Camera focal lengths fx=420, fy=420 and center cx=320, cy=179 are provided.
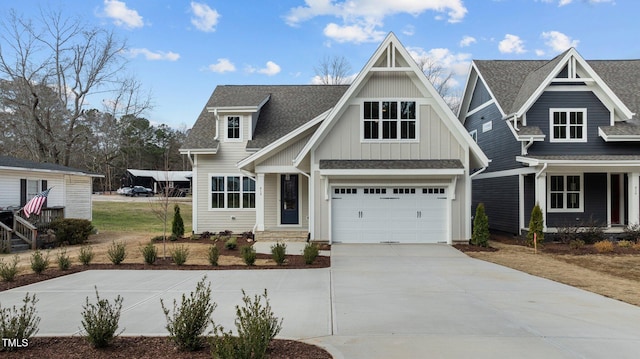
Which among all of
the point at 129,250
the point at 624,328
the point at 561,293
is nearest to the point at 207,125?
the point at 129,250

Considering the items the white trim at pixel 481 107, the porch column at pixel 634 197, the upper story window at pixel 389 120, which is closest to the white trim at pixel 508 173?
the white trim at pixel 481 107

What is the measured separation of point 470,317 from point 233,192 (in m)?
15.0

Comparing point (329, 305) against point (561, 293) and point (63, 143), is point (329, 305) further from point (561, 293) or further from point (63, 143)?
point (63, 143)

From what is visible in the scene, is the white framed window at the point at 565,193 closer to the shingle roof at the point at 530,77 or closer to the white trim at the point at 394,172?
the shingle roof at the point at 530,77

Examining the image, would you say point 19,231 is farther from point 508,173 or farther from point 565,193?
point 565,193

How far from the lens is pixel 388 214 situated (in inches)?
662

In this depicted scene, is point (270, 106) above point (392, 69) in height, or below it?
below

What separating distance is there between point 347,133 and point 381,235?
4.30 metres

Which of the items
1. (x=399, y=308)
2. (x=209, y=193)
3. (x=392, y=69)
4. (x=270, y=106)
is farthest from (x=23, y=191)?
(x=399, y=308)

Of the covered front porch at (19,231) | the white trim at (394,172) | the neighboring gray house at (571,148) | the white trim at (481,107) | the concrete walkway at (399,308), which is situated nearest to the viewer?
the concrete walkway at (399,308)

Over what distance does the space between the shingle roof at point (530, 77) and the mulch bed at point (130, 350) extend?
17.7m

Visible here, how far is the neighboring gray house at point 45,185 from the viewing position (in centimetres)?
1886

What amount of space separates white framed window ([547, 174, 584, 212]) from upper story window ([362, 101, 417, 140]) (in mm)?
7472

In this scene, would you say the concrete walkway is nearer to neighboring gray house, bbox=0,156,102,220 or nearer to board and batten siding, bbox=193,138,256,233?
board and batten siding, bbox=193,138,256,233
